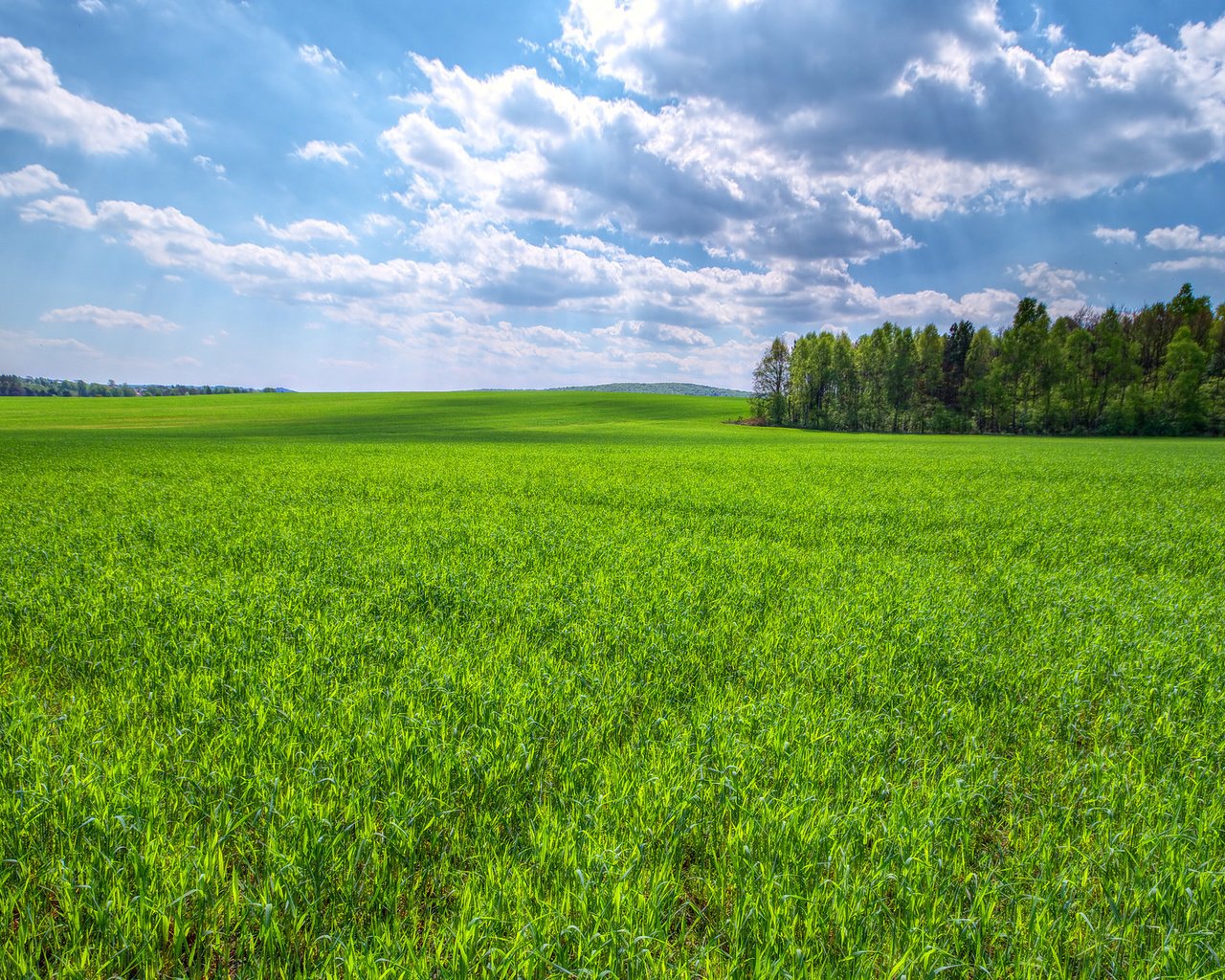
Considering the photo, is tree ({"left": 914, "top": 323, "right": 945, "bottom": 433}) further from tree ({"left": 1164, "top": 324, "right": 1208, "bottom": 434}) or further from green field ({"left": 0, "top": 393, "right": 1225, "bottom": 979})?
green field ({"left": 0, "top": 393, "right": 1225, "bottom": 979})

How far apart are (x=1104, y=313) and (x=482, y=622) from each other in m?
104

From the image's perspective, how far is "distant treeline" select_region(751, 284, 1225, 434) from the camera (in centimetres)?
6875

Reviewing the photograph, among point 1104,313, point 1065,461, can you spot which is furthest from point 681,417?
point 1065,461

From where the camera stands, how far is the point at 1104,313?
3066 inches

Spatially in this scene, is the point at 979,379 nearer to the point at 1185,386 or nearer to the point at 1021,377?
the point at 1021,377

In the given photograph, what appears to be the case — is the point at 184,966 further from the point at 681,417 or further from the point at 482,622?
the point at 681,417

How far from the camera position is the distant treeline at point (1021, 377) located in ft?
226

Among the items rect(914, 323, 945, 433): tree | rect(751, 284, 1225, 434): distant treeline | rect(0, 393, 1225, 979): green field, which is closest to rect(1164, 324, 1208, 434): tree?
rect(751, 284, 1225, 434): distant treeline

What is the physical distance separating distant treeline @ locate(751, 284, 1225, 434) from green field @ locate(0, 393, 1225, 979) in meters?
82.1

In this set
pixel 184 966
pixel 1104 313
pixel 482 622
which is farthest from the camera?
pixel 1104 313

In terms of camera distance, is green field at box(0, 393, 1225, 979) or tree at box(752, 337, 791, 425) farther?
tree at box(752, 337, 791, 425)

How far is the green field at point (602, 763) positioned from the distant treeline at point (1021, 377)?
82.1 metres

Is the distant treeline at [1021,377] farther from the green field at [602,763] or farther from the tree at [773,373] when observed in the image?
the green field at [602,763]

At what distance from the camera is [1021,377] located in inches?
3066
